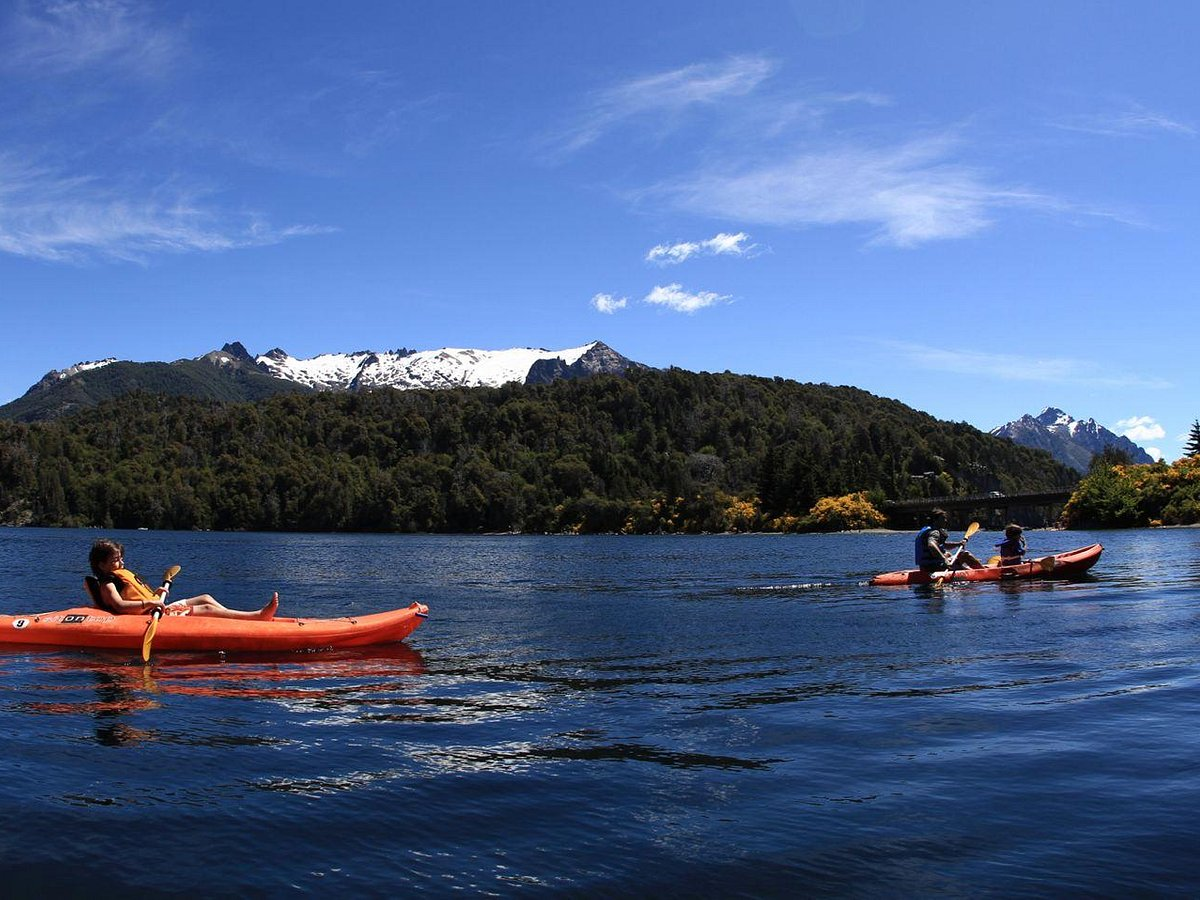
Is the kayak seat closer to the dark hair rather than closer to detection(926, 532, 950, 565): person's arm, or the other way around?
the dark hair

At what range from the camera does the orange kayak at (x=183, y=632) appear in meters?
19.1

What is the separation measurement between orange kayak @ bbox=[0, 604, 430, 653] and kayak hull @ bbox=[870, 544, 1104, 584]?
62.7 ft

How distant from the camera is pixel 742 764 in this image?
1045cm

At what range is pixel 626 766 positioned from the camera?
10.4 m

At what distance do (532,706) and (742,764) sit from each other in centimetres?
419

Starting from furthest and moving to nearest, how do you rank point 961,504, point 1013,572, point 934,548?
1. point 961,504
2. point 1013,572
3. point 934,548

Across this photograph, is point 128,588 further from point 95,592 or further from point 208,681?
point 208,681

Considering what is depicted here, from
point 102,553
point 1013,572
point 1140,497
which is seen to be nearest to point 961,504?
point 1140,497

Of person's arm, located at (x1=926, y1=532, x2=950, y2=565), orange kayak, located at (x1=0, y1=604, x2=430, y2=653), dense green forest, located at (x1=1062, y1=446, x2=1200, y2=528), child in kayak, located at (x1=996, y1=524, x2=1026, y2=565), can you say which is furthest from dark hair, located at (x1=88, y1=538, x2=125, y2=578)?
dense green forest, located at (x1=1062, y1=446, x2=1200, y2=528)

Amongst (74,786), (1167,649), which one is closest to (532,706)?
(74,786)

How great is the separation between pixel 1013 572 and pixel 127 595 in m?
27.2

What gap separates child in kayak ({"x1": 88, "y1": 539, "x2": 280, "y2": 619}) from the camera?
19.2 metres

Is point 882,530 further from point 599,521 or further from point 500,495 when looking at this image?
point 500,495

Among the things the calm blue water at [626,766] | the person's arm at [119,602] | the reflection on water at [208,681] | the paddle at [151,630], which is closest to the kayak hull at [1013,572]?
the calm blue water at [626,766]
